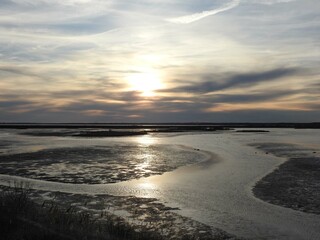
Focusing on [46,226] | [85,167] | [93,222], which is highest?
[46,226]

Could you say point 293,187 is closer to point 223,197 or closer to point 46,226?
point 223,197

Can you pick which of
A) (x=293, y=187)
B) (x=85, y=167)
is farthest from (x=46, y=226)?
(x=85, y=167)

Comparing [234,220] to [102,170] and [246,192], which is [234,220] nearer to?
[246,192]

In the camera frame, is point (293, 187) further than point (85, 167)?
No

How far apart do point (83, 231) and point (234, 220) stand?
5664mm

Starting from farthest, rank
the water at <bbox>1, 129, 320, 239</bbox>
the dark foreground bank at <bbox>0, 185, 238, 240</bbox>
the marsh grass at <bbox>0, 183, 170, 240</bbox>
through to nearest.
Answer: the water at <bbox>1, 129, 320, 239</bbox> < the dark foreground bank at <bbox>0, 185, 238, 240</bbox> < the marsh grass at <bbox>0, 183, 170, 240</bbox>

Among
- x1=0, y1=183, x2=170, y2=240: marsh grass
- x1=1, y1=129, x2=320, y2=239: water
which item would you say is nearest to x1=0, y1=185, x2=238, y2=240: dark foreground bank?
x1=0, y1=183, x2=170, y2=240: marsh grass

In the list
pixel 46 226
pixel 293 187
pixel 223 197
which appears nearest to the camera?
pixel 46 226

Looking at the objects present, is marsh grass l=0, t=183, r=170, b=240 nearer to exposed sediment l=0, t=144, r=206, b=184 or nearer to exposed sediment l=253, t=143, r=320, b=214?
exposed sediment l=253, t=143, r=320, b=214

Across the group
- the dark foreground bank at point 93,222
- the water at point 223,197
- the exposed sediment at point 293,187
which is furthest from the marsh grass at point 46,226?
the exposed sediment at point 293,187

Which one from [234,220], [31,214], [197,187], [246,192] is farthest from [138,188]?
[31,214]

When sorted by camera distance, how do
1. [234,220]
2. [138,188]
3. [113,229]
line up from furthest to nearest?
[138,188] < [234,220] < [113,229]

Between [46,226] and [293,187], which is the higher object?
[46,226]

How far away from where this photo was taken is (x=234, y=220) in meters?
12.6
